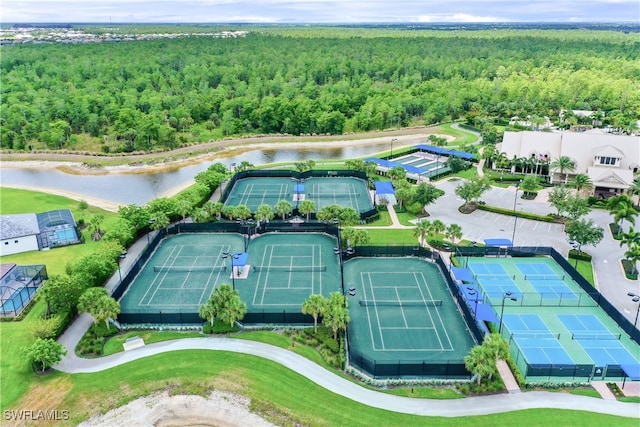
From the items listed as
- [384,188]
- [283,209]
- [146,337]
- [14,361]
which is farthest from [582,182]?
[14,361]

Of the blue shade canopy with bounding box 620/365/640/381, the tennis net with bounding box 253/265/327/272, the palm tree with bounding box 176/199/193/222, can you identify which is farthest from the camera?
the palm tree with bounding box 176/199/193/222

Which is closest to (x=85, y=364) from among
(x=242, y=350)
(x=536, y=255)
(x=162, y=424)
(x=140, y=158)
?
(x=162, y=424)

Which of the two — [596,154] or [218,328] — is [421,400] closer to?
[218,328]

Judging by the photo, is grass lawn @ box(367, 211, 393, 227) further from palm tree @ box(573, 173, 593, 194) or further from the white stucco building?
the white stucco building

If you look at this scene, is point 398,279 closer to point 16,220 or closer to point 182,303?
point 182,303

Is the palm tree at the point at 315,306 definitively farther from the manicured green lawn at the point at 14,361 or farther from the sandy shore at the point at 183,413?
the manicured green lawn at the point at 14,361

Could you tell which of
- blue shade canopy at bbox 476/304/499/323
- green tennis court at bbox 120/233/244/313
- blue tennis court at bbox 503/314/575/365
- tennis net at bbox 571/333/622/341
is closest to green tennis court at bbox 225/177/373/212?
green tennis court at bbox 120/233/244/313

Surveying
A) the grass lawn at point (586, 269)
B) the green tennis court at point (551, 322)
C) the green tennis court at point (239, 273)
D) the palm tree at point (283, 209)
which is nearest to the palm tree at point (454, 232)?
the green tennis court at point (551, 322)
